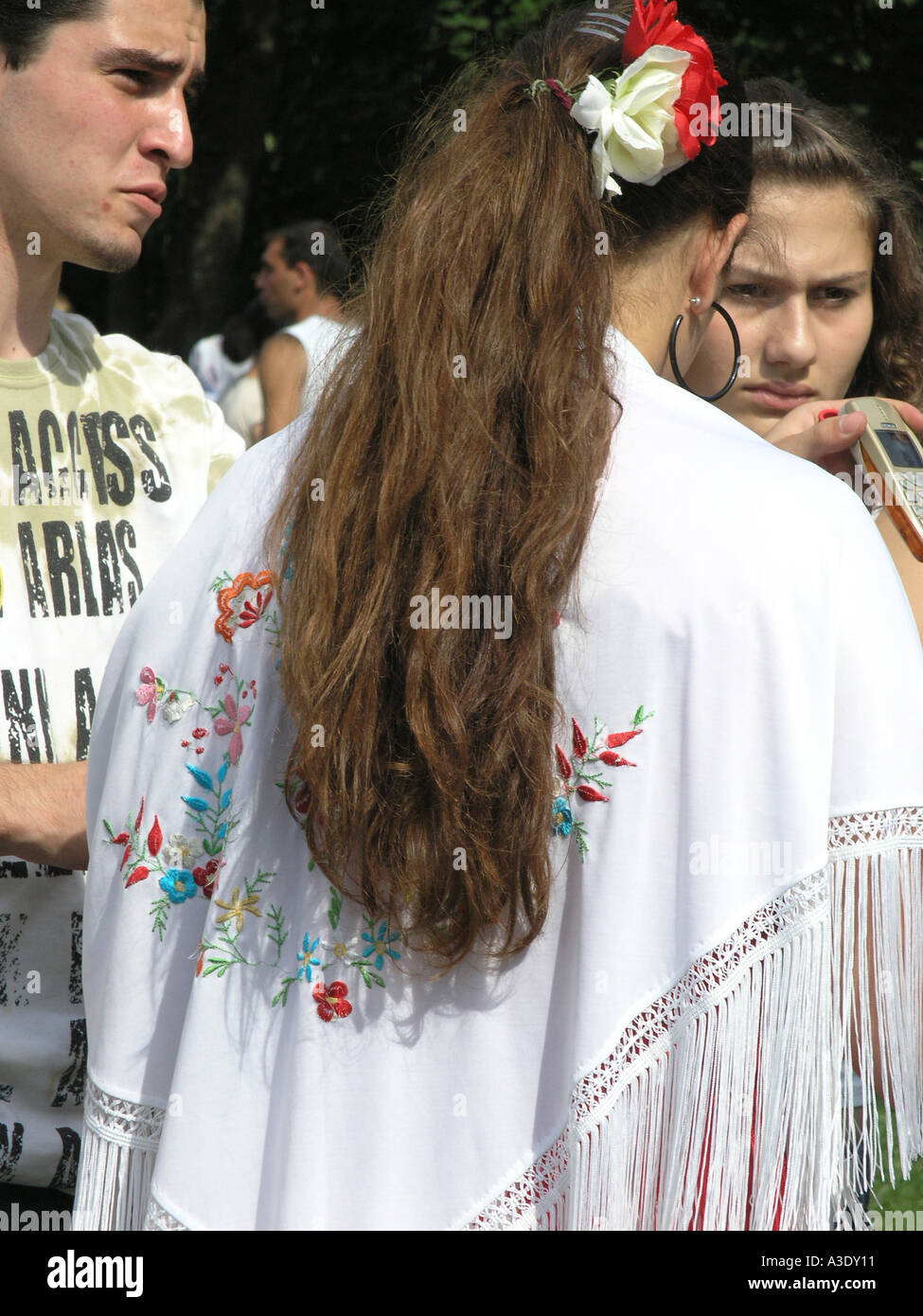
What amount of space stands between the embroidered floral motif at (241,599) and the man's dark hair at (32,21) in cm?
115

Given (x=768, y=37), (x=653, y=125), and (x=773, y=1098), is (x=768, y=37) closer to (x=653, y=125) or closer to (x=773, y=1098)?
(x=653, y=125)

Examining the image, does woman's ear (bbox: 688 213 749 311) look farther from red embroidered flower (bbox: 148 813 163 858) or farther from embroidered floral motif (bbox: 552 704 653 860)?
red embroidered flower (bbox: 148 813 163 858)

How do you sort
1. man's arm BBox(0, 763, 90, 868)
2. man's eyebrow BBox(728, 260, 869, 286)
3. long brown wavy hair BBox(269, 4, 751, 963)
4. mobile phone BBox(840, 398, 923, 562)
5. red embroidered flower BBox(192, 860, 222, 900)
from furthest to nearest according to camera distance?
man's eyebrow BBox(728, 260, 869, 286) < mobile phone BBox(840, 398, 923, 562) < man's arm BBox(0, 763, 90, 868) < red embroidered flower BBox(192, 860, 222, 900) < long brown wavy hair BBox(269, 4, 751, 963)

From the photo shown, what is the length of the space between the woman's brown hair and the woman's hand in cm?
66

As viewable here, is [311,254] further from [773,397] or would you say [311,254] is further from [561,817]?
[561,817]

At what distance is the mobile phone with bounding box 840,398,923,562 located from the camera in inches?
81.9

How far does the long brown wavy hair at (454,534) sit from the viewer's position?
4.87ft

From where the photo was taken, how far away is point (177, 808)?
170cm

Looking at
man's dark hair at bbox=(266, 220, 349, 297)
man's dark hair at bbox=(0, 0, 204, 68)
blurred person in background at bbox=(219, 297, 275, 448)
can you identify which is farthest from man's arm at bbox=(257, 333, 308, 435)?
man's dark hair at bbox=(0, 0, 204, 68)

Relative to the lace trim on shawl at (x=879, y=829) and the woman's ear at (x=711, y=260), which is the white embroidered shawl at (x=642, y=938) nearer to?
the lace trim on shawl at (x=879, y=829)

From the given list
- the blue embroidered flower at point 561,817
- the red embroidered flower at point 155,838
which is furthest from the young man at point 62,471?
the blue embroidered flower at point 561,817

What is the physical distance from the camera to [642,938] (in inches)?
60.5

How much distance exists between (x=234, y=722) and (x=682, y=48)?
3.35 ft

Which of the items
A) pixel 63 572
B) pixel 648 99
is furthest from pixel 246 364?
pixel 648 99
